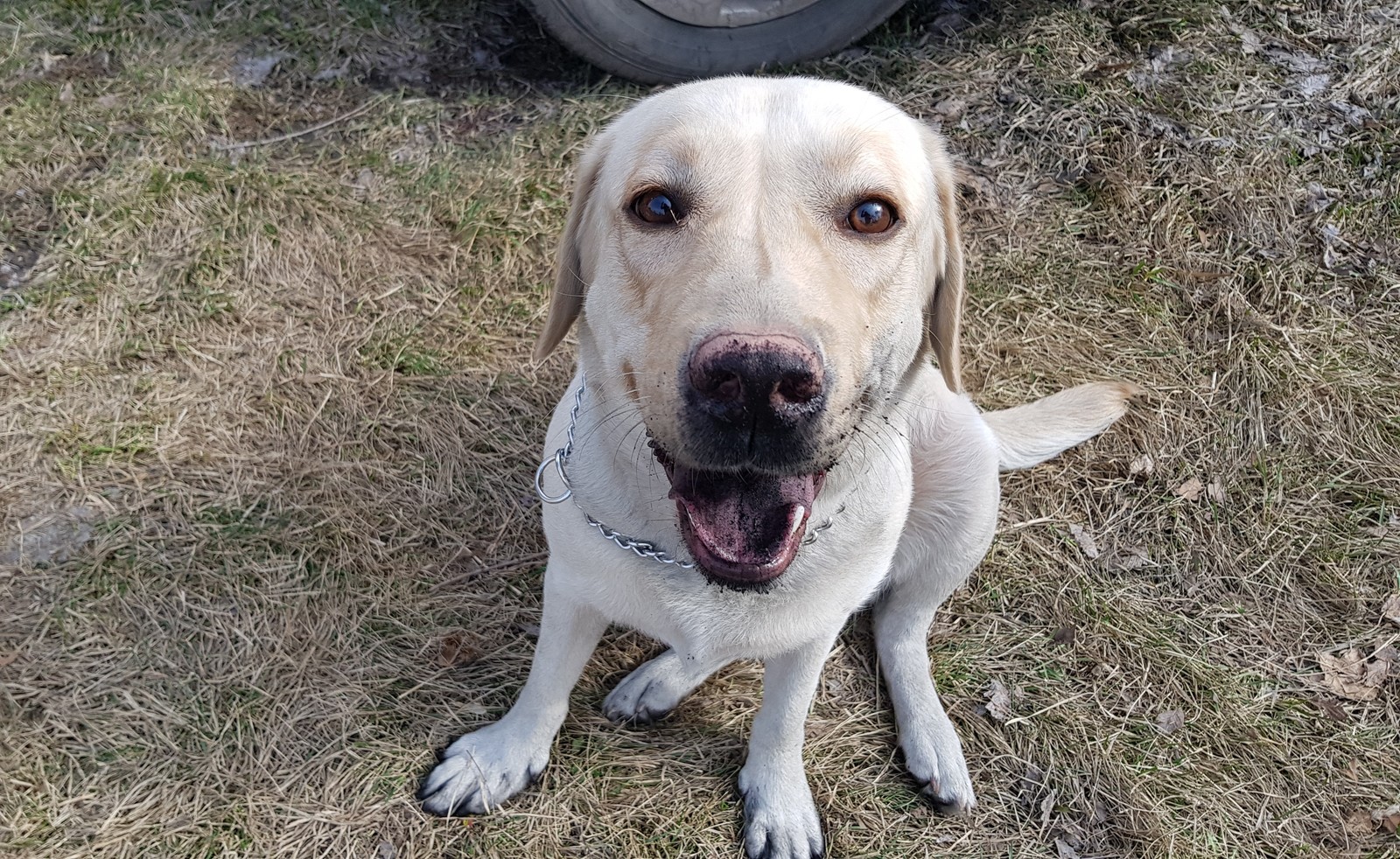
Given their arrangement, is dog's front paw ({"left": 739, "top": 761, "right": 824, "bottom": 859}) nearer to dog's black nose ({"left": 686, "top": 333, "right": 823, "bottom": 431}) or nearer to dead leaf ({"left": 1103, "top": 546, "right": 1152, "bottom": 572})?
dog's black nose ({"left": 686, "top": 333, "right": 823, "bottom": 431})

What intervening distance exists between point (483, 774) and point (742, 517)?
133 cm

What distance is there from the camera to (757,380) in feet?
5.04

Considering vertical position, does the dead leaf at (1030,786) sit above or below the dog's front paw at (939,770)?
below

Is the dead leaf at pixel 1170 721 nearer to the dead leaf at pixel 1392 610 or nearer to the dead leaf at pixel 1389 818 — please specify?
the dead leaf at pixel 1389 818

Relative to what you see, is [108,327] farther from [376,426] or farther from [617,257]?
[617,257]

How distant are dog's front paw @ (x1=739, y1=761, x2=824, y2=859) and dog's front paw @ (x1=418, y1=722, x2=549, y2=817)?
2.06 feet

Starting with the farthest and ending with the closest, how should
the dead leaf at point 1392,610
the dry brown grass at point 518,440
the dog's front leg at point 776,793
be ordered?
1. the dead leaf at point 1392,610
2. the dry brown grass at point 518,440
3. the dog's front leg at point 776,793

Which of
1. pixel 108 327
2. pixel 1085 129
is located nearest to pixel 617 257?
pixel 108 327

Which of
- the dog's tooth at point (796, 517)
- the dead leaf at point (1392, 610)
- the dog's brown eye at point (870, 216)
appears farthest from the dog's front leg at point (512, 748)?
the dead leaf at point (1392, 610)

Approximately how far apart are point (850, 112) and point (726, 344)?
68 centimetres

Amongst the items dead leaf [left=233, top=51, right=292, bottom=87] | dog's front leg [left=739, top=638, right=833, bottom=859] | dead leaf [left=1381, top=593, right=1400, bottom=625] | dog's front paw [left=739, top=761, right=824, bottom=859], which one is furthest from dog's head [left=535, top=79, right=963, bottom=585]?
dead leaf [left=233, top=51, right=292, bottom=87]

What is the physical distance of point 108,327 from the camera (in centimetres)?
351

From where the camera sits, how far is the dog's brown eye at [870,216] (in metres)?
1.88

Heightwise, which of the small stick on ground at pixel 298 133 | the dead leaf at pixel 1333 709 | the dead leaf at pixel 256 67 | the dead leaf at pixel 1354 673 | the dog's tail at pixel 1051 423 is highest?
the dead leaf at pixel 256 67
